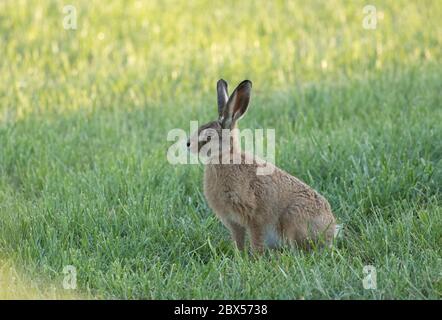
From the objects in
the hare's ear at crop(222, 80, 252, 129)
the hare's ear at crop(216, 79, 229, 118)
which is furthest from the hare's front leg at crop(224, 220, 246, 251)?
the hare's ear at crop(216, 79, 229, 118)

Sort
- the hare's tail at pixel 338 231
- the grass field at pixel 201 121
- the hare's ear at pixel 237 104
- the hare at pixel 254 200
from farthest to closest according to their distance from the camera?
the hare's tail at pixel 338 231 → the hare at pixel 254 200 → the hare's ear at pixel 237 104 → the grass field at pixel 201 121

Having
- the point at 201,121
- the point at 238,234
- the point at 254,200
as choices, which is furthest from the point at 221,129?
the point at 201,121

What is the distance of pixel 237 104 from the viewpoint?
5.52 metres

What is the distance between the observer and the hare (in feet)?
18.2

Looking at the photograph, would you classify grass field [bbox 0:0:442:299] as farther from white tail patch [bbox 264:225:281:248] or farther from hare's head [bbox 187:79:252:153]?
hare's head [bbox 187:79:252:153]

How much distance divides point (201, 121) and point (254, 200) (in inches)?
109

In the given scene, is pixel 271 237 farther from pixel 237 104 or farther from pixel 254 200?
pixel 237 104

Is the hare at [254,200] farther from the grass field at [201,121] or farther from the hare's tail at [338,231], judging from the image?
the grass field at [201,121]

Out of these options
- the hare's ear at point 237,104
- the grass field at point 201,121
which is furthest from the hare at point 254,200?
the grass field at point 201,121

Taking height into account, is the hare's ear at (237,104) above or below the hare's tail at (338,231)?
above

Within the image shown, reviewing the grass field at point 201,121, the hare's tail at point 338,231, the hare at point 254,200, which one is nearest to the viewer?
the grass field at point 201,121

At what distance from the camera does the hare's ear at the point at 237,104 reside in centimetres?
543

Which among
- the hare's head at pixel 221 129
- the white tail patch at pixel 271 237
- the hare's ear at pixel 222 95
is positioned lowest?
the white tail patch at pixel 271 237
